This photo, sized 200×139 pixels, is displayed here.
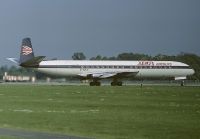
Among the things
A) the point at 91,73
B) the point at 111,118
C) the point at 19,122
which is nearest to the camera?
Answer: the point at 19,122

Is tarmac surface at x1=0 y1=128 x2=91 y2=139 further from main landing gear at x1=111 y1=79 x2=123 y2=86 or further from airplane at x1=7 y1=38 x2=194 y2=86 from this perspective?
main landing gear at x1=111 y1=79 x2=123 y2=86

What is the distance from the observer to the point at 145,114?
27000 millimetres

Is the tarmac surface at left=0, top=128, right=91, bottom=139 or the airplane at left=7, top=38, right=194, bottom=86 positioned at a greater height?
the airplane at left=7, top=38, right=194, bottom=86

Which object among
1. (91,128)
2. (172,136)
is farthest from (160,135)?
(91,128)

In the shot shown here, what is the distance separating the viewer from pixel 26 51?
9569cm

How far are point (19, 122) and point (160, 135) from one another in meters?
6.76

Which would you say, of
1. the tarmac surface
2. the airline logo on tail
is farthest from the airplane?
the tarmac surface

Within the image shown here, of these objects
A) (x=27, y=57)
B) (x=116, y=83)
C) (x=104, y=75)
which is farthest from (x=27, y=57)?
(x=116, y=83)

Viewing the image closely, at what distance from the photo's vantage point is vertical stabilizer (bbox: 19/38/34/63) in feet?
307

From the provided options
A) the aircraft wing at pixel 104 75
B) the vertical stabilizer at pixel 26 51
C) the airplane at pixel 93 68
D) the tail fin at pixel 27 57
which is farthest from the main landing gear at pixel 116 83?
the vertical stabilizer at pixel 26 51

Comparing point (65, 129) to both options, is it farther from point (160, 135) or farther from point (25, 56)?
point (25, 56)

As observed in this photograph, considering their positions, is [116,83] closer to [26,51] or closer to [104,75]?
[104,75]

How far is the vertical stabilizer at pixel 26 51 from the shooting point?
307 ft

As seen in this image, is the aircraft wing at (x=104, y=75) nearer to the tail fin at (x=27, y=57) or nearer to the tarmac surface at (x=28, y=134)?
the tail fin at (x=27, y=57)
